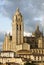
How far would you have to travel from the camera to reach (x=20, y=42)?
10525cm

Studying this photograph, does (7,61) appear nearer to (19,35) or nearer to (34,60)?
(34,60)

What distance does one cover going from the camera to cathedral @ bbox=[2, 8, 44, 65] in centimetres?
10059

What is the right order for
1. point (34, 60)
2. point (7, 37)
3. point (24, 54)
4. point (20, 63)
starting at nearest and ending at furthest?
point (20, 63) < point (34, 60) < point (24, 54) < point (7, 37)

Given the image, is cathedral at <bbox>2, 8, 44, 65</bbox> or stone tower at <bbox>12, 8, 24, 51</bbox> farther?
stone tower at <bbox>12, 8, 24, 51</bbox>

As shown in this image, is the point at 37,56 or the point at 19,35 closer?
the point at 37,56

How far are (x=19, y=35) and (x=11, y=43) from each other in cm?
275

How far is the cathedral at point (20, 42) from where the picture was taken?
101 m

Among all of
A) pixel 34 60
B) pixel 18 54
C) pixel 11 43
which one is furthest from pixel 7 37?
pixel 34 60

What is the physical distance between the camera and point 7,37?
109m

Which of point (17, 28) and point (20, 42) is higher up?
point (17, 28)

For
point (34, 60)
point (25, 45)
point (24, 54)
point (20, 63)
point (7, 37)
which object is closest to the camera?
point (20, 63)

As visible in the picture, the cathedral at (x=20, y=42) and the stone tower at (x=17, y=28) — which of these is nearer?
the cathedral at (x=20, y=42)

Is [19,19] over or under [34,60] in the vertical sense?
over

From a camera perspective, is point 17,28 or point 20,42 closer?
point 20,42
